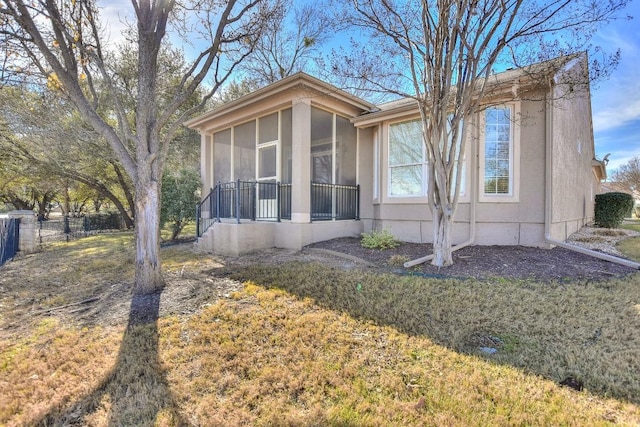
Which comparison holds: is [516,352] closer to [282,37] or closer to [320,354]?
[320,354]

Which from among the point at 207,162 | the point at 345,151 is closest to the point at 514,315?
the point at 345,151

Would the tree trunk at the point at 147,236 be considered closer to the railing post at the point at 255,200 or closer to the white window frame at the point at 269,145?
the railing post at the point at 255,200

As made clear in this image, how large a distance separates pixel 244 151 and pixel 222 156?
1379mm

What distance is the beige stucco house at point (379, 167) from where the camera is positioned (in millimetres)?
6793

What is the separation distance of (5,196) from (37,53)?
2411cm

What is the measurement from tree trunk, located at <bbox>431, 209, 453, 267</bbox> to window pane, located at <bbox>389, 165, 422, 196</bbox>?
2.21m

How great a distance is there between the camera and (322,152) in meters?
8.94

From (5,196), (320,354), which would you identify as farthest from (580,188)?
(5,196)

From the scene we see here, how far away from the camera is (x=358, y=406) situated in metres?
2.37

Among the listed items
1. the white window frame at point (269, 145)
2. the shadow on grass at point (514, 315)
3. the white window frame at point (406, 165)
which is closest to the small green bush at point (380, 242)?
the white window frame at point (406, 165)

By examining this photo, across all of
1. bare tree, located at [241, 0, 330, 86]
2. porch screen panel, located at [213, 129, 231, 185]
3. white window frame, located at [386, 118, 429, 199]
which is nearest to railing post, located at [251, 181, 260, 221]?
porch screen panel, located at [213, 129, 231, 185]

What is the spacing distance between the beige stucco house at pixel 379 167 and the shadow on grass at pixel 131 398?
4548mm

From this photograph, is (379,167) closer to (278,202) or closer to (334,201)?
(334,201)

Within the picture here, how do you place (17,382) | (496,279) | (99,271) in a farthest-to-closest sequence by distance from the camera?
(99,271), (496,279), (17,382)
